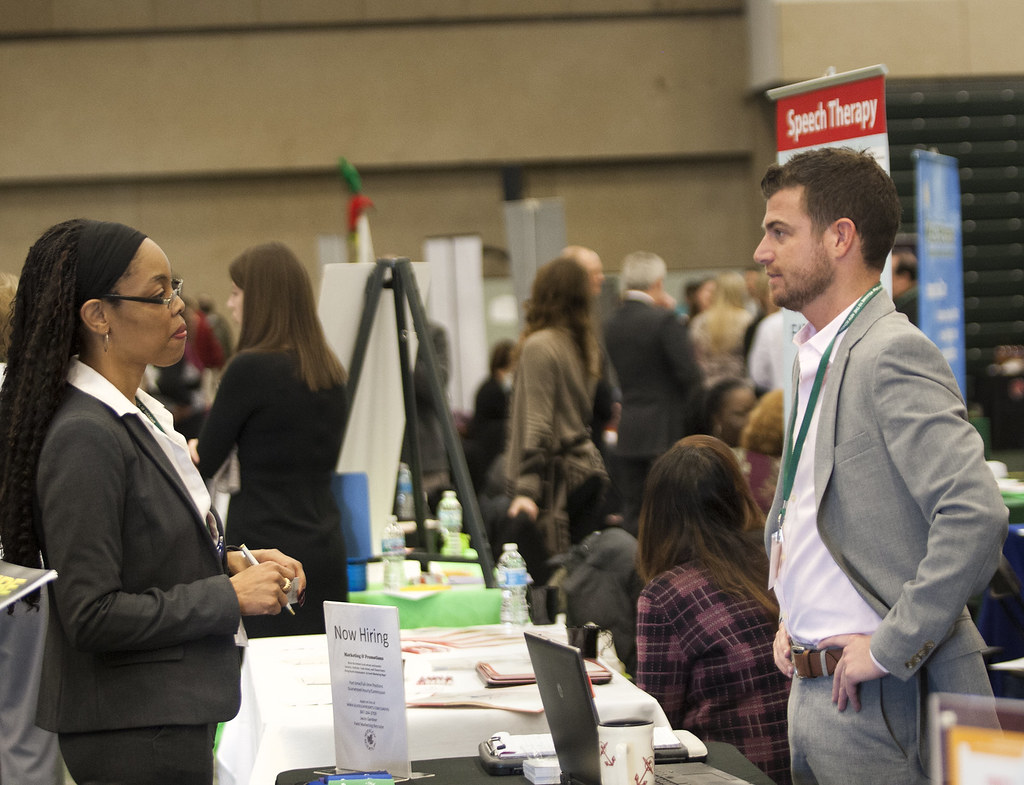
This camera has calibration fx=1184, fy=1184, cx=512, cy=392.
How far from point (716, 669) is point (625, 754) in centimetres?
84

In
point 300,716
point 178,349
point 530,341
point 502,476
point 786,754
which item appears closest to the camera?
point 178,349

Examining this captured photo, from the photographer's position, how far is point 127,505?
166cm

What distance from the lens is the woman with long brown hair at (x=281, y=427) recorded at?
3.26 m

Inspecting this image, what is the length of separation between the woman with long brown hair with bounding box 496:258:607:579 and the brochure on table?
2.42 metres

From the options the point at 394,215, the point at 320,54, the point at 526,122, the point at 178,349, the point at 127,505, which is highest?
the point at 320,54

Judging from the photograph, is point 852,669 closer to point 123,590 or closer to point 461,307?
point 123,590

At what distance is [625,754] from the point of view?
152 centimetres

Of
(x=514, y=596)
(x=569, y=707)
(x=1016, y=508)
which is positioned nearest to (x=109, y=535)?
(x=569, y=707)

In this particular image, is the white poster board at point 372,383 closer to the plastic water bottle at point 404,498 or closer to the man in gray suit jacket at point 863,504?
the plastic water bottle at point 404,498

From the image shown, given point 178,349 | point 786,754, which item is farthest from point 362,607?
point 786,754

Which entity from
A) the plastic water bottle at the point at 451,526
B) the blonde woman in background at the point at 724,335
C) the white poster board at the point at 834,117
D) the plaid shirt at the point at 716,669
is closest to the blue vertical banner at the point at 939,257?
the white poster board at the point at 834,117

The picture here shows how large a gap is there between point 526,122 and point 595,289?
634 cm

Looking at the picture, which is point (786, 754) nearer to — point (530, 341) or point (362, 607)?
point (362, 607)

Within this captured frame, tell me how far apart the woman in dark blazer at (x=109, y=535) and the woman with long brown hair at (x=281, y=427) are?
1504 mm
